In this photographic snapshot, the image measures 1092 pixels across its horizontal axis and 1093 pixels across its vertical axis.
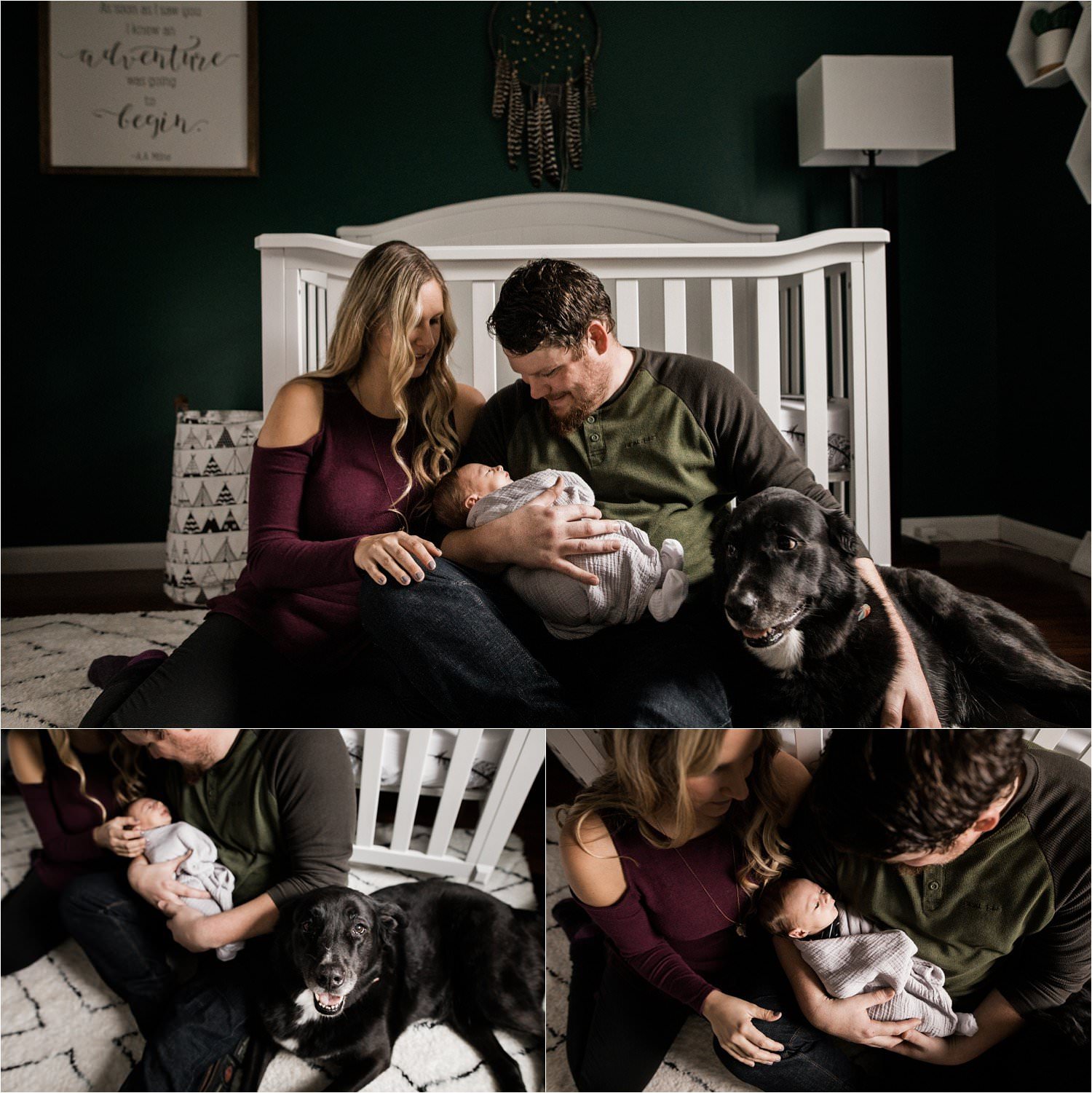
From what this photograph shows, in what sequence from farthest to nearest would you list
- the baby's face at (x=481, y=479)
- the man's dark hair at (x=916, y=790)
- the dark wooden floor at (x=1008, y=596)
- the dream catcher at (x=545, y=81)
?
the dream catcher at (x=545, y=81) < the dark wooden floor at (x=1008, y=596) < the baby's face at (x=481, y=479) < the man's dark hair at (x=916, y=790)

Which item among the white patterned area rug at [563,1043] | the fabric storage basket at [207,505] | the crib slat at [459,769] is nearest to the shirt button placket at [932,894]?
the white patterned area rug at [563,1043]

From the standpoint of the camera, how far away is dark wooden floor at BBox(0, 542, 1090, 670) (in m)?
1.20

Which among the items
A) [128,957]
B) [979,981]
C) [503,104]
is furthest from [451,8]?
[979,981]

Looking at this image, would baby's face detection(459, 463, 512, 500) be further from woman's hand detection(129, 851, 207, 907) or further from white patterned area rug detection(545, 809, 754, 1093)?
woman's hand detection(129, 851, 207, 907)

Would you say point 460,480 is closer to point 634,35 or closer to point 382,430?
point 382,430

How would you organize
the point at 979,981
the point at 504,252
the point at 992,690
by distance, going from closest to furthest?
the point at 979,981
the point at 992,690
the point at 504,252

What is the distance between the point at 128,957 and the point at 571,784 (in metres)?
0.46

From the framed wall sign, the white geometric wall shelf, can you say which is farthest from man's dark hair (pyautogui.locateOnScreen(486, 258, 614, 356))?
the framed wall sign

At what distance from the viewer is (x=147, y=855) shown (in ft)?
2.62

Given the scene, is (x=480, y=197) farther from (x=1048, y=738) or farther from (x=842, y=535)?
(x=1048, y=738)

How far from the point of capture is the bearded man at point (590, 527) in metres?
0.87

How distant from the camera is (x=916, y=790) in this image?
2.47ft

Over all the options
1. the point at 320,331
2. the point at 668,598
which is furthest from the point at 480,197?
the point at 668,598

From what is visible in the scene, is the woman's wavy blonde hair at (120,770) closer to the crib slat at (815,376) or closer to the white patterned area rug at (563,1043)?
the white patterned area rug at (563,1043)
